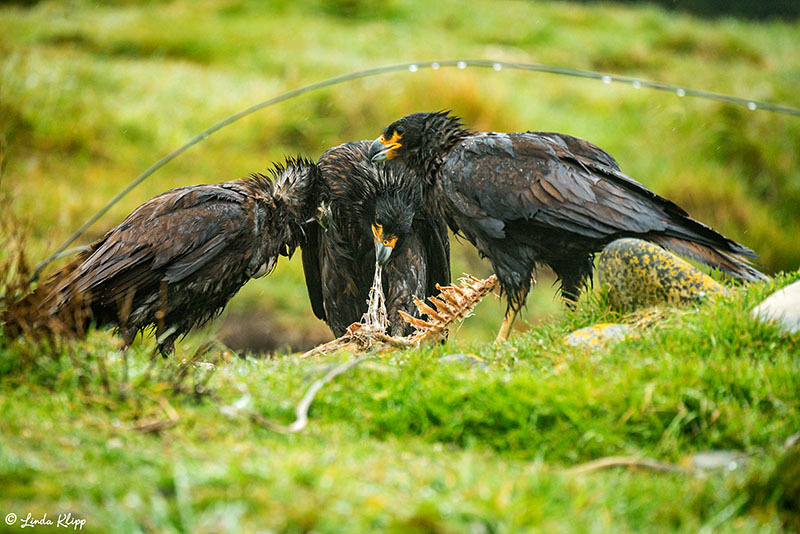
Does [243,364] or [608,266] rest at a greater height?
[608,266]

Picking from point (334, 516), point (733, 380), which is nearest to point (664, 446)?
point (733, 380)

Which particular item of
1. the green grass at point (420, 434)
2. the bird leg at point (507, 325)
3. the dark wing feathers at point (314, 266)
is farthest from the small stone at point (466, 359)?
the dark wing feathers at point (314, 266)

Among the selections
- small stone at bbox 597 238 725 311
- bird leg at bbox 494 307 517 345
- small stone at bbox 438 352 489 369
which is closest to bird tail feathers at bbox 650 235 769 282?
small stone at bbox 597 238 725 311

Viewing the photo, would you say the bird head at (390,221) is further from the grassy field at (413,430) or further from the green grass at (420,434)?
the green grass at (420,434)

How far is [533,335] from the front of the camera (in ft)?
13.6

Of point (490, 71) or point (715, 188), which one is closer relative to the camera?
point (715, 188)

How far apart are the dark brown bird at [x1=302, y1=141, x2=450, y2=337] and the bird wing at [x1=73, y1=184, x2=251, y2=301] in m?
0.68

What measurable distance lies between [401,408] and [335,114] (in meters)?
7.91

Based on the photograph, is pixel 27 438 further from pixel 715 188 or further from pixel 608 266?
pixel 715 188

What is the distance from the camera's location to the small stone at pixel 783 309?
3.39m

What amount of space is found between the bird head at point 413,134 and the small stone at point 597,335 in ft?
4.89

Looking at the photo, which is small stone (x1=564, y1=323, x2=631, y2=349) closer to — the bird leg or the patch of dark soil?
the bird leg

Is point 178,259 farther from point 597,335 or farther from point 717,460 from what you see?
point 717,460

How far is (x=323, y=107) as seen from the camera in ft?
35.1
